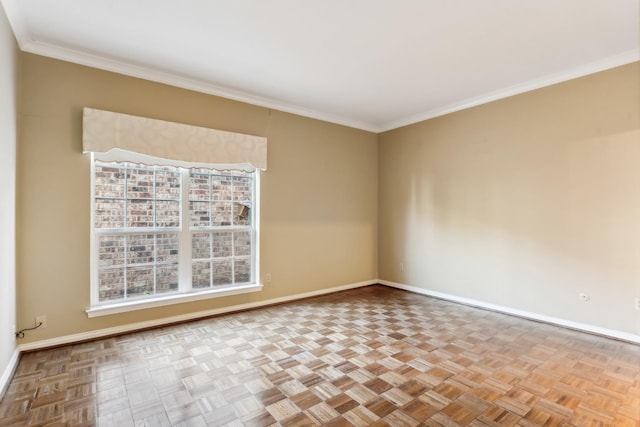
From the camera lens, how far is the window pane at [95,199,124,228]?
3.28 meters

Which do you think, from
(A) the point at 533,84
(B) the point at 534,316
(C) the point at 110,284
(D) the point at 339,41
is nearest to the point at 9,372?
(C) the point at 110,284

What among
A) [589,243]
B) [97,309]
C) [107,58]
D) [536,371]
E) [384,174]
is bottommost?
[536,371]

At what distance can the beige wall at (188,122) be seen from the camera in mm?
2914

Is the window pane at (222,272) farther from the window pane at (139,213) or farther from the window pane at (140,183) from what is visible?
the window pane at (140,183)

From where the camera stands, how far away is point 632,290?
313 cm

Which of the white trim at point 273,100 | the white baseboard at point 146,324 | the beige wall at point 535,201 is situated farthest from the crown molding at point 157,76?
the white baseboard at point 146,324

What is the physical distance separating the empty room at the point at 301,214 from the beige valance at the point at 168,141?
0.02 meters

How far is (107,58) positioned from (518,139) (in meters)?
4.60

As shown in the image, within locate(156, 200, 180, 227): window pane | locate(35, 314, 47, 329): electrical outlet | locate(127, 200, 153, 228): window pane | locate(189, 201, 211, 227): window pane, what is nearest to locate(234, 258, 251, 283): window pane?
locate(189, 201, 211, 227): window pane

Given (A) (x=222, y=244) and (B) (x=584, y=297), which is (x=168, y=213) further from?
(B) (x=584, y=297)

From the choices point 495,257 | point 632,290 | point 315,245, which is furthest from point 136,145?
point 632,290

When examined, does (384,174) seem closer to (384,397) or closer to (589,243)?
(589,243)

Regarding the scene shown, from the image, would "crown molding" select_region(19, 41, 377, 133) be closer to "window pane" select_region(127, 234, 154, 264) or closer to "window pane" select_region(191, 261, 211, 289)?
"window pane" select_region(127, 234, 154, 264)

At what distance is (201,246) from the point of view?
3.92 meters
